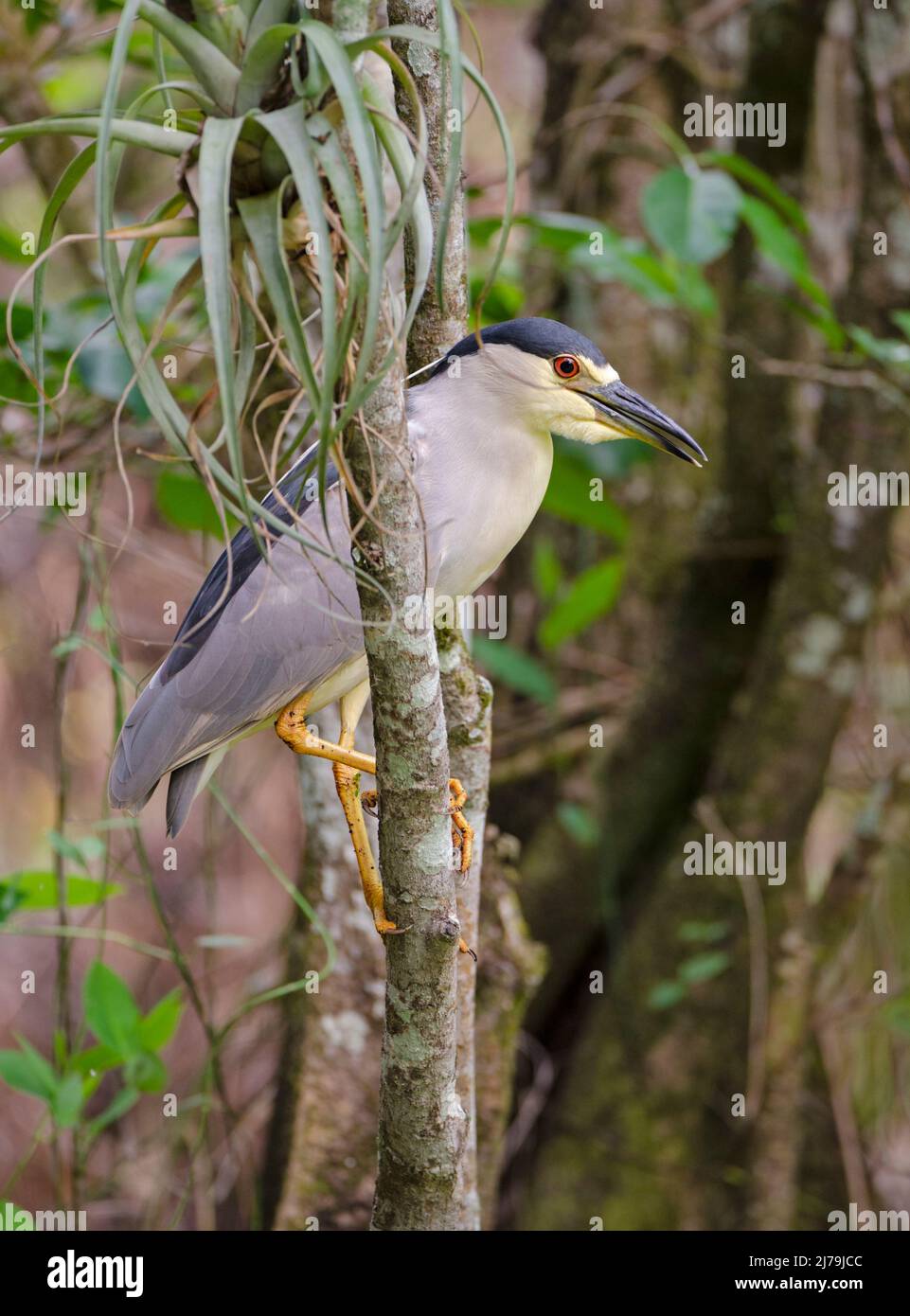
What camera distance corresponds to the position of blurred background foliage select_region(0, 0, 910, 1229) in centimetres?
343

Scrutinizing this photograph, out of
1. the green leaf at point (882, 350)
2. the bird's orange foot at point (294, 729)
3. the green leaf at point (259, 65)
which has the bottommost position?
the bird's orange foot at point (294, 729)

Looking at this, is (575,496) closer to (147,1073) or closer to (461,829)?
(461,829)

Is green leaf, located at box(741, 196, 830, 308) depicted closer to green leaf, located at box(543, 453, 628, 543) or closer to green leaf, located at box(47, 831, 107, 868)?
green leaf, located at box(543, 453, 628, 543)

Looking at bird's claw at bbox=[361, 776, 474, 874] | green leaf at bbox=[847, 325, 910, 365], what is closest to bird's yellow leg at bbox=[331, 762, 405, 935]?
bird's claw at bbox=[361, 776, 474, 874]

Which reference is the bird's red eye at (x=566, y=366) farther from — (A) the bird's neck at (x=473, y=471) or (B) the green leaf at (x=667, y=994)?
(B) the green leaf at (x=667, y=994)

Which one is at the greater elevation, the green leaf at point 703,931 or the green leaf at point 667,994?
the green leaf at point 703,931

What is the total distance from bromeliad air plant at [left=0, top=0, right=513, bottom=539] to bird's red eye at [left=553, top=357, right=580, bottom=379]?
33.9 inches

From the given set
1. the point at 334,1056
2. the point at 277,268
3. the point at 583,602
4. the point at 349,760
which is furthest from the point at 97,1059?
the point at 277,268

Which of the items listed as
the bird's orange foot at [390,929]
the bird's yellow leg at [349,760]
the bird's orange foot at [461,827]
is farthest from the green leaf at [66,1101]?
the bird's orange foot at [390,929]

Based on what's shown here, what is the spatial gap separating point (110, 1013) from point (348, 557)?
1.14 meters

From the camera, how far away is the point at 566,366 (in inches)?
88.3

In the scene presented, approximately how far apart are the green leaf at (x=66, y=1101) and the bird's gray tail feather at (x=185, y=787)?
1.96 feet

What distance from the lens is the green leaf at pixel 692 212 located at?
2738 millimetres

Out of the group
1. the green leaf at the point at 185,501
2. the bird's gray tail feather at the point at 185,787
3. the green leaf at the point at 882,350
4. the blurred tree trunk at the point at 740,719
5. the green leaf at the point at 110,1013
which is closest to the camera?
the bird's gray tail feather at the point at 185,787
